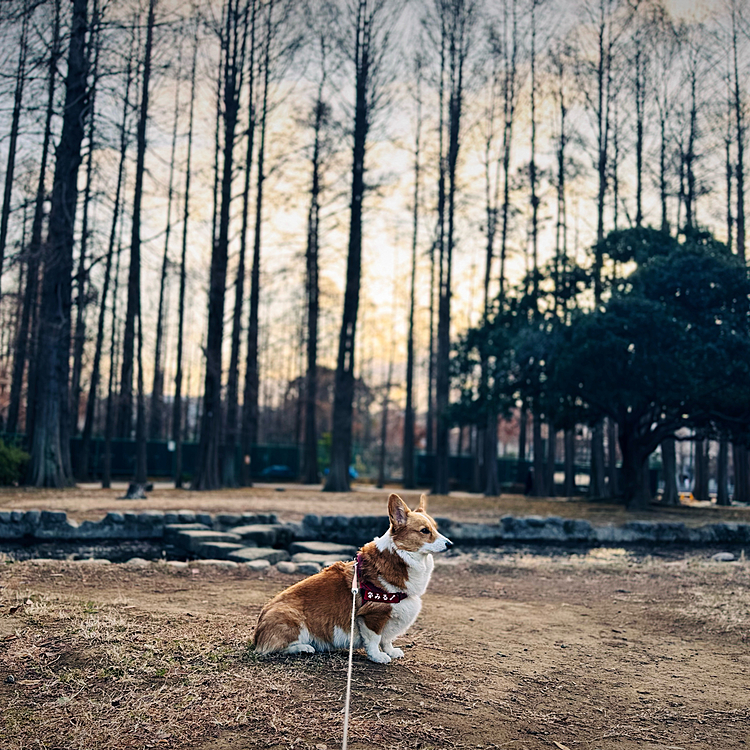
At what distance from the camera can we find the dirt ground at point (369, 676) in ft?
11.1

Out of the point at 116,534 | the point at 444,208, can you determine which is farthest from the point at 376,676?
the point at 444,208

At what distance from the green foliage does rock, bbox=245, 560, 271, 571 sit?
13069 millimetres

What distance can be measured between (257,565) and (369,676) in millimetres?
4327

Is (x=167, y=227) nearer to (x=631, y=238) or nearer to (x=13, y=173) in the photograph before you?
(x=13, y=173)

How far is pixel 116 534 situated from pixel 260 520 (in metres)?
2.38

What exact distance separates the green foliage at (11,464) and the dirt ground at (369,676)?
1323cm

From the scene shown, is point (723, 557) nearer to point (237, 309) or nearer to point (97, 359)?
point (237, 309)

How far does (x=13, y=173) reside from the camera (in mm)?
24203

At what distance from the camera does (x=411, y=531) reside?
454 cm

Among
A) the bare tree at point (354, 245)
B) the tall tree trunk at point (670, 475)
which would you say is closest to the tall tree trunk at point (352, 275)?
the bare tree at point (354, 245)

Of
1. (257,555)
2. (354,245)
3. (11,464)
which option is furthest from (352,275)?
(257,555)

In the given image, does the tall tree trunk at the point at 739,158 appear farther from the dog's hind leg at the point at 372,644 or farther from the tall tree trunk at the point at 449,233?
the dog's hind leg at the point at 372,644

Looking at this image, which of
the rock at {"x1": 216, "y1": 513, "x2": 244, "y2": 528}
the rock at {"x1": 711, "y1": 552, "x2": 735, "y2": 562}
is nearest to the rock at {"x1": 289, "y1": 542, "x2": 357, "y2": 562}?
the rock at {"x1": 216, "y1": 513, "x2": 244, "y2": 528}

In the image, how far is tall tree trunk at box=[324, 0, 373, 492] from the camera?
25.1 meters
